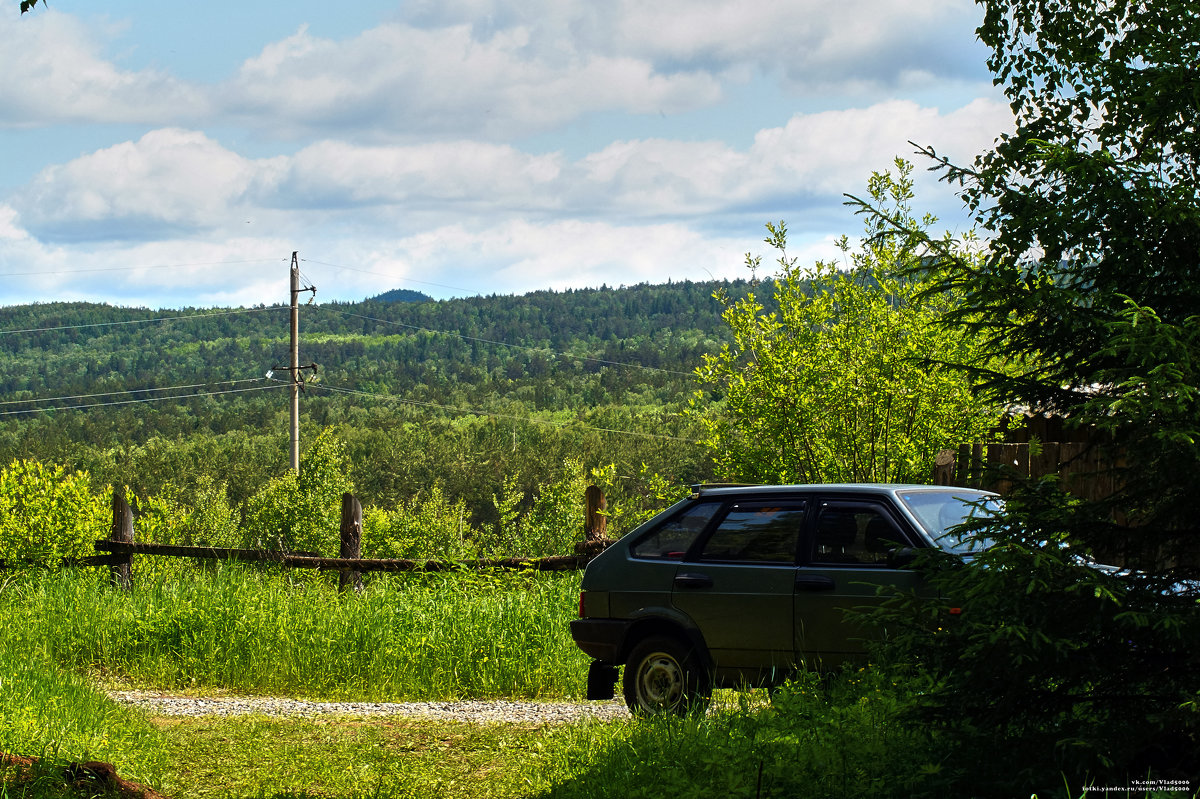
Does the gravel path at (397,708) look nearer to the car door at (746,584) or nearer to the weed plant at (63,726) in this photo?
the weed plant at (63,726)

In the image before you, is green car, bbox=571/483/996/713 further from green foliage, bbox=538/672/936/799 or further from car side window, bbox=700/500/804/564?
green foliage, bbox=538/672/936/799

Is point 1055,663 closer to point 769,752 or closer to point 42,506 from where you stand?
point 769,752

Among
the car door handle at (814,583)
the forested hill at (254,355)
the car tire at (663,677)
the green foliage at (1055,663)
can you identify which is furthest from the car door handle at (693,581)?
the forested hill at (254,355)

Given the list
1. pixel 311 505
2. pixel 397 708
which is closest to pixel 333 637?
pixel 397 708

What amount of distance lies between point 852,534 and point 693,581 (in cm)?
120

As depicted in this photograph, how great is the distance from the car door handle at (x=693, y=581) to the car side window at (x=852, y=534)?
31.1 inches

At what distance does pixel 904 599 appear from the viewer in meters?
4.99

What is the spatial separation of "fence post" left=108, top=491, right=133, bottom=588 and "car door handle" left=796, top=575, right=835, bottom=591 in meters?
10.6

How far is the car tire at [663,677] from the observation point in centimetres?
800

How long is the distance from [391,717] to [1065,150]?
687 centimetres

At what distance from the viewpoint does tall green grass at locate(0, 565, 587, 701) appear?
10648 millimetres

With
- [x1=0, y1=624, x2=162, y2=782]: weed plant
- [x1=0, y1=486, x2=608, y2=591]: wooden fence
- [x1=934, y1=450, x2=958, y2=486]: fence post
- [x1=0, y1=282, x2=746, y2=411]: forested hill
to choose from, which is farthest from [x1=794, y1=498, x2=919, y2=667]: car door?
[x1=0, y1=282, x2=746, y2=411]: forested hill

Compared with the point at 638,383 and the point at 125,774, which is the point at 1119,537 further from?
the point at 638,383

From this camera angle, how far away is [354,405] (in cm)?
16200
